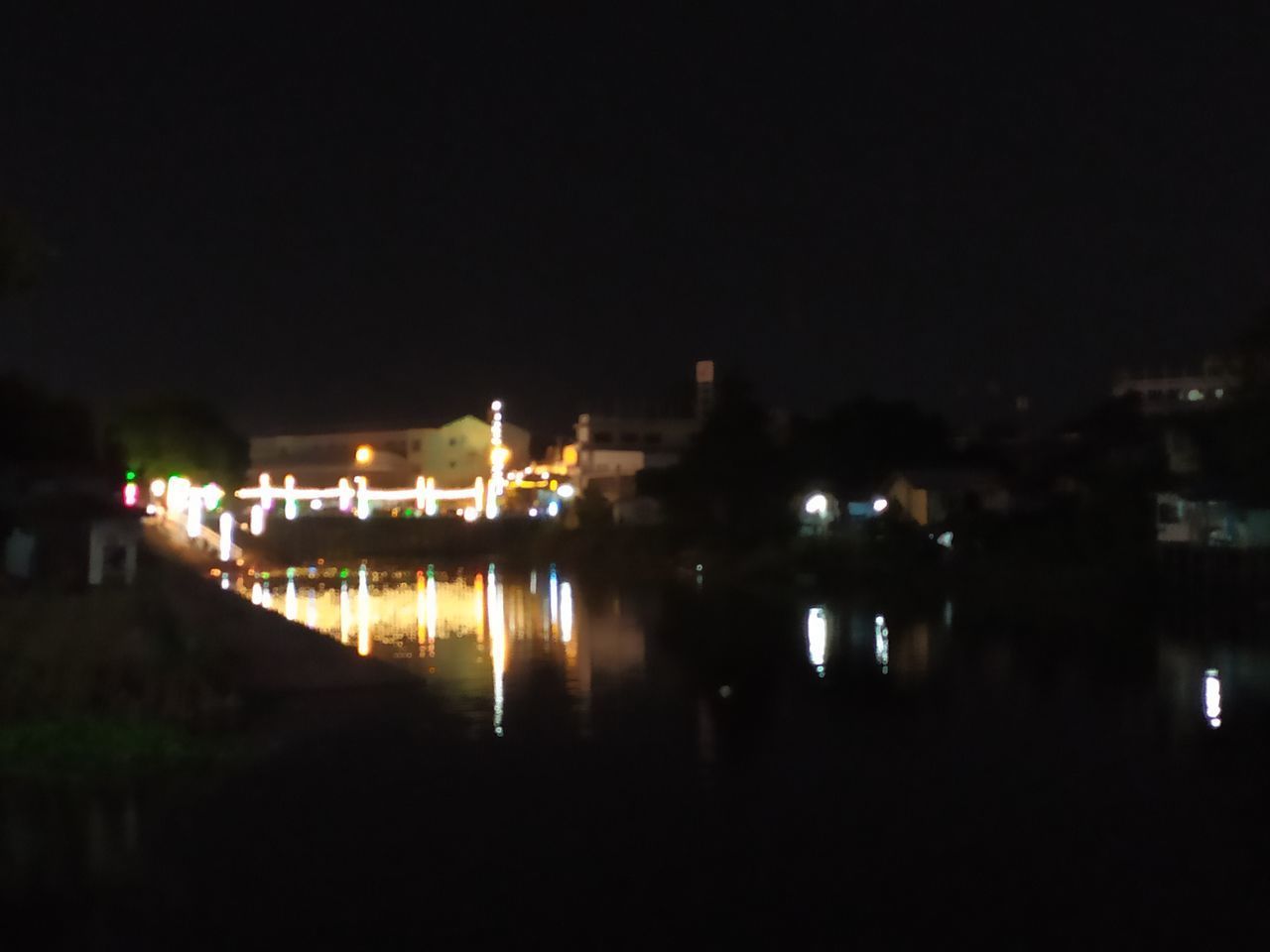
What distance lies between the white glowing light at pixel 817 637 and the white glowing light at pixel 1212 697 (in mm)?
4815

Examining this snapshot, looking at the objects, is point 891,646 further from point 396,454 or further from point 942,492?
point 396,454

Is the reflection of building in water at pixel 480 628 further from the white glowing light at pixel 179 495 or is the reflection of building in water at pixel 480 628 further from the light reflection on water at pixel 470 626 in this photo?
the white glowing light at pixel 179 495

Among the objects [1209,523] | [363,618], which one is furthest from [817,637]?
[1209,523]

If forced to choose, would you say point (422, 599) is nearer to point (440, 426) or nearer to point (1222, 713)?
point (1222, 713)

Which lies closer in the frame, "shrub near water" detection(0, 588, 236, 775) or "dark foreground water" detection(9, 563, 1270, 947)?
"dark foreground water" detection(9, 563, 1270, 947)

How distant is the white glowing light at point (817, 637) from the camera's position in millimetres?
20656

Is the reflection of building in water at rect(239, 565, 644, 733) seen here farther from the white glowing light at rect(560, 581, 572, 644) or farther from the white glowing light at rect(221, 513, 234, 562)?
the white glowing light at rect(221, 513, 234, 562)

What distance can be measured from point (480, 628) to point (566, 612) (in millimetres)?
4217

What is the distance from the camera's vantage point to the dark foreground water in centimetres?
820

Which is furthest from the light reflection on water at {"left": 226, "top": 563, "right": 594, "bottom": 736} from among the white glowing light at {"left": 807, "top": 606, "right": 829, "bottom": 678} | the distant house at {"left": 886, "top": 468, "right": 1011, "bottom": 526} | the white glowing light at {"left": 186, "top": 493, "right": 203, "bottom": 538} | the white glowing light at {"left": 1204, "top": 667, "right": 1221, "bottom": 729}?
the distant house at {"left": 886, "top": 468, "right": 1011, "bottom": 526}

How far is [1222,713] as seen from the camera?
15.6 m

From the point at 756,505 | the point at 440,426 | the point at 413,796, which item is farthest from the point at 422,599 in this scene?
the point at 440,426

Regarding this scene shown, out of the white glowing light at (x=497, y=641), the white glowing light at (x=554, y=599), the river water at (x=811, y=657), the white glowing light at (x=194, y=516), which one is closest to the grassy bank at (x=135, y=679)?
the white glowing light at (x=497, y=641)

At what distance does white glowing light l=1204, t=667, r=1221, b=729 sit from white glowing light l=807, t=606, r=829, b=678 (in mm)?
4815
